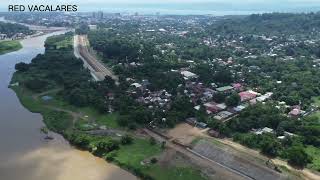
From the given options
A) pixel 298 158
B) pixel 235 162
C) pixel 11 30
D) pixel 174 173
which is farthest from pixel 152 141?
pixel 11 30

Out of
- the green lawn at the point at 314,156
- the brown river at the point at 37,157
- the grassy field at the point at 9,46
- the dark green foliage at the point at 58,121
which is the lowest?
the grassy field at the point at 9,46

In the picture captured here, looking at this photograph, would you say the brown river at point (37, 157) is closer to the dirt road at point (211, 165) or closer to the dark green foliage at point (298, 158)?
the dirt road at point (211, 165)

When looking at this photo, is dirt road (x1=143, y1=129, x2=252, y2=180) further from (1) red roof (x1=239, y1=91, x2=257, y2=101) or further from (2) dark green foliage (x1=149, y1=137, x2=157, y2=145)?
(1) red roof (x1=239, y1=91, x2=257, y2=101)

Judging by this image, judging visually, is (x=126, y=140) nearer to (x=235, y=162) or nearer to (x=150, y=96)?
(x=235, y=162)

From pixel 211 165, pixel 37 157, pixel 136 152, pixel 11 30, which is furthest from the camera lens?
pixel 11 30

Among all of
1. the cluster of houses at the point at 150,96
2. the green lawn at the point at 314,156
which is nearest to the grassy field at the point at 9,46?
the cluster of houses at the point at 150,96

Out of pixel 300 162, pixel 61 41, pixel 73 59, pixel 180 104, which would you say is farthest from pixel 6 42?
pixel 300 162

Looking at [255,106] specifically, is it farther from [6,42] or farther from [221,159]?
[6,42]
